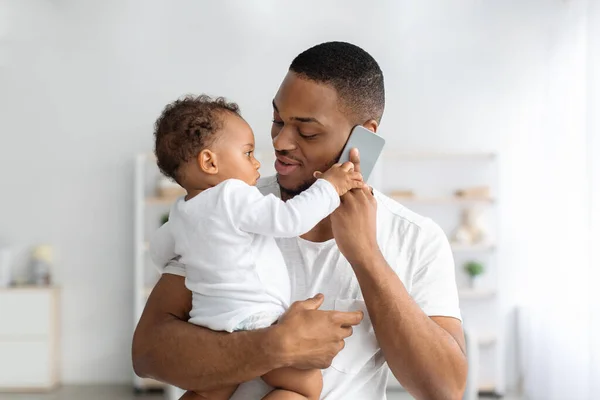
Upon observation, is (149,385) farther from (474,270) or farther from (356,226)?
(356,226)

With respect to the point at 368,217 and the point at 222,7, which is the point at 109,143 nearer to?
the point at 222,7

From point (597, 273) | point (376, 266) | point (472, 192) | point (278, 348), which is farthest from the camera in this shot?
point (472, 192)

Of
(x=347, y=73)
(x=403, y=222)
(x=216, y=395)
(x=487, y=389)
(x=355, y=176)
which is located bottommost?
(x=487, y=389)

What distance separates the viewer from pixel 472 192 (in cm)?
555

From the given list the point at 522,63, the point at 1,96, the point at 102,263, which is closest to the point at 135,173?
the point at 102,263

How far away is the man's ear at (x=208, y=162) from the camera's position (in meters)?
1.55

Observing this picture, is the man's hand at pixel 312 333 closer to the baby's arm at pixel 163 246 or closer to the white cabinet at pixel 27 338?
the baby's arm at pixel 163 246

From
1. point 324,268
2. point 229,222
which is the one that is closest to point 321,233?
point 324,268

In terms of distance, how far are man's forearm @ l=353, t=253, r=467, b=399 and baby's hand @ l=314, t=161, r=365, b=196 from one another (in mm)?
156

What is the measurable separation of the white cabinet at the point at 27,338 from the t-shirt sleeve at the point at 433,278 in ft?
14.9

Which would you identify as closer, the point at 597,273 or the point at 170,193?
the point at 597,273

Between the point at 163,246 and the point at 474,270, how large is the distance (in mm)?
4339

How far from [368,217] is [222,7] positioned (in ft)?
15.2

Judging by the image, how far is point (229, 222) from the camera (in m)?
1.46
